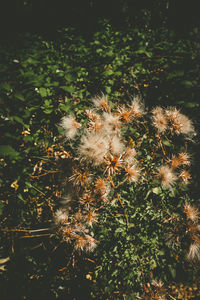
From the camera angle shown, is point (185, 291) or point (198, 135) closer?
point (198, 135)

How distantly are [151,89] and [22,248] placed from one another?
2395 mm

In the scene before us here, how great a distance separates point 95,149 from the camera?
117 centimetres

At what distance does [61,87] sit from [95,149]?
Answer: 102 cm

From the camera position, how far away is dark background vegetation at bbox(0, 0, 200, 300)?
1695mm

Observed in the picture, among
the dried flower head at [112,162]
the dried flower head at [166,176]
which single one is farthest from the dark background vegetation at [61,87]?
the dried flower head at [166,176]

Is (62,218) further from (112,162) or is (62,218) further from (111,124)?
(111,124)

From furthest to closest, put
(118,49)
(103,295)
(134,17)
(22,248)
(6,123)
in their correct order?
(134,17), (118,49), (103,295), (22,248), (6,123)

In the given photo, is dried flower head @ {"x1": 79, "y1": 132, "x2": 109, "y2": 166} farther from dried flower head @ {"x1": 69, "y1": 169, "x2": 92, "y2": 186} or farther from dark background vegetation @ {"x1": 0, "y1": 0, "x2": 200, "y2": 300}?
dark background vegetation @ {"x1": 0, "y1": 0, "x2": 200, "y2": 300}

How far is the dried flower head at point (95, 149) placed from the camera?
1.17 metres

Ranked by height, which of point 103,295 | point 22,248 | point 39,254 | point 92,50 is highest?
point 92,50

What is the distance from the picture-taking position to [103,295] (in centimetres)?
198

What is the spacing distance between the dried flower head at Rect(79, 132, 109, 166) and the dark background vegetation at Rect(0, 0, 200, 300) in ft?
1.60

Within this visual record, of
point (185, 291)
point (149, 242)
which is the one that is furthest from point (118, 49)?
point (185, 291)

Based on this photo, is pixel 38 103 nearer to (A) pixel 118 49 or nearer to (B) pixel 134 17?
(A) pixel 118 49
